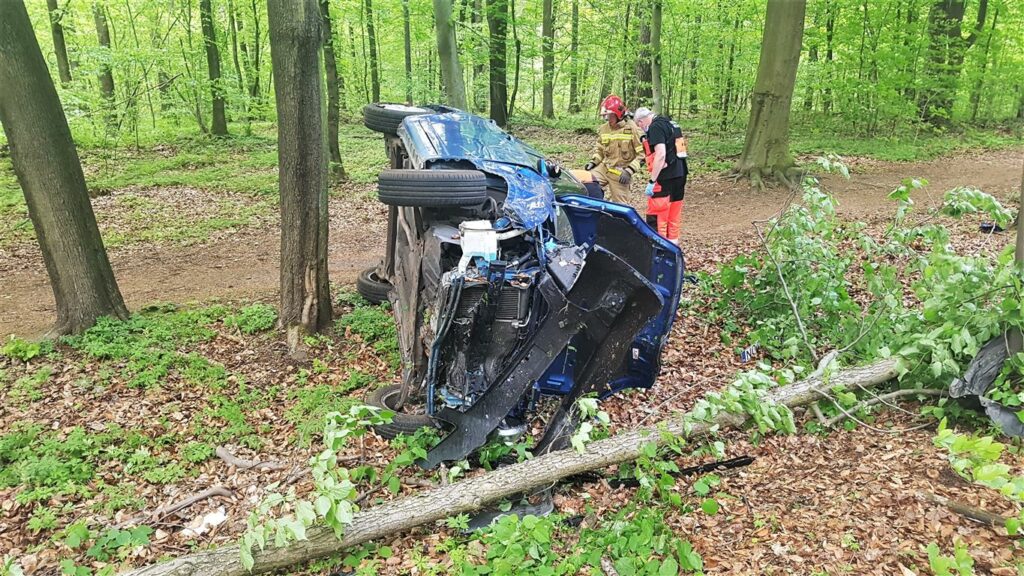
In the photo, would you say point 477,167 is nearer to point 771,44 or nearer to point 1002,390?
point 1002,390

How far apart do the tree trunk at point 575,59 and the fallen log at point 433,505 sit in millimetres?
→ 16899

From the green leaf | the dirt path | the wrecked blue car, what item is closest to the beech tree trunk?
the dirt path

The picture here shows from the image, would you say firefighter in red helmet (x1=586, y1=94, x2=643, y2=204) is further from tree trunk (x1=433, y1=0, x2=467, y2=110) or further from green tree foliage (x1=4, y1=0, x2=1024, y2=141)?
green tree foliage (x1=4, y1=0, x2=1024, y2=141)

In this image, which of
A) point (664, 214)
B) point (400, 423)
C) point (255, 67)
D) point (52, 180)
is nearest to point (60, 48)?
point (255, 67)

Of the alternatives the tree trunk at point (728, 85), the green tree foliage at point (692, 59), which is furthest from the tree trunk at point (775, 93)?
the tree trunk at point (728, 85)

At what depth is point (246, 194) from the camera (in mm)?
12438

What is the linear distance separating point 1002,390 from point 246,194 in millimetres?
12685

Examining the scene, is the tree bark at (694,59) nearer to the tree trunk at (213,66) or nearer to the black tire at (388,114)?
the black tire at (388,114)

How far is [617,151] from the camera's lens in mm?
7816

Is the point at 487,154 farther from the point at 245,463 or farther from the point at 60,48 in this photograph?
the point at 60,48

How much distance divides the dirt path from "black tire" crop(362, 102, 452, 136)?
2429 mm

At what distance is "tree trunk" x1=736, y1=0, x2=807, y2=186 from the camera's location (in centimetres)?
→ 1073

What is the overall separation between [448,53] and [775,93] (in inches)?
243

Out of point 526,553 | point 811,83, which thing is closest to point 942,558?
point 526,553
